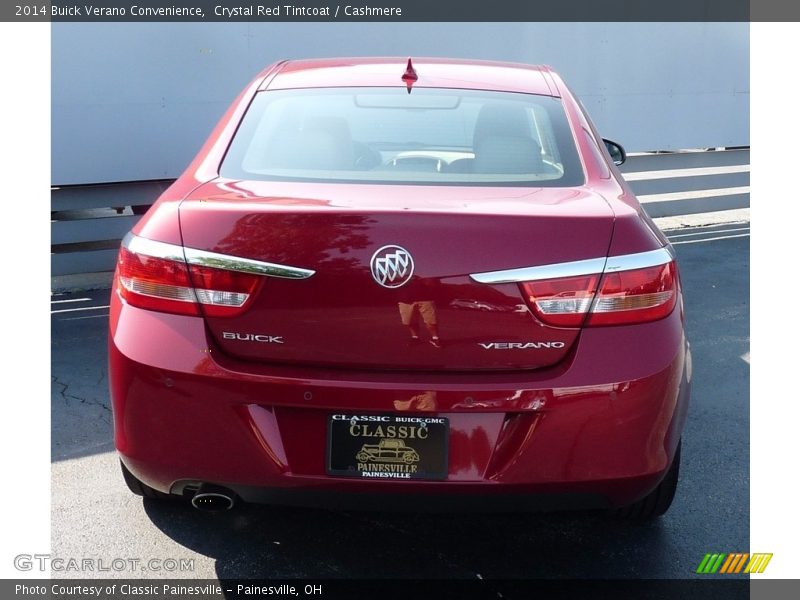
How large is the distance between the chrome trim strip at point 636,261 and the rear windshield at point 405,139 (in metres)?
0.43

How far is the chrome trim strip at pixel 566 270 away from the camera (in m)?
2.39

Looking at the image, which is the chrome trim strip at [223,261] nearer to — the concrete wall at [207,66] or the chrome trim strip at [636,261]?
the chrome trim strip at [636,261]

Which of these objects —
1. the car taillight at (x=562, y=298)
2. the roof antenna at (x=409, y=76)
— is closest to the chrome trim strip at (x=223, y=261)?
the car taillight at (x=562, y=298)

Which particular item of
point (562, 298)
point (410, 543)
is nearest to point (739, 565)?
point (410, 543)

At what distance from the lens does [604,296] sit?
8.02 feet

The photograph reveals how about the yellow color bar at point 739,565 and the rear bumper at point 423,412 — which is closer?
the rear bumper at point 423,412

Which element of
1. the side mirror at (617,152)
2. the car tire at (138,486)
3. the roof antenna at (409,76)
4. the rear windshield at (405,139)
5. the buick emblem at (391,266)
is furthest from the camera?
the side mirror at (617,152)

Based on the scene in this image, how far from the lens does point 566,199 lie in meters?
2.65

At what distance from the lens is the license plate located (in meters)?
2.41

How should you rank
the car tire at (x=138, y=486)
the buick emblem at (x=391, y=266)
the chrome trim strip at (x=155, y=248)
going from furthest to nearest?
the car tire at (x=138, y=486)
the chrome trim strip at (x=155, y=248)
the buick emblem at (x=391, y=266)

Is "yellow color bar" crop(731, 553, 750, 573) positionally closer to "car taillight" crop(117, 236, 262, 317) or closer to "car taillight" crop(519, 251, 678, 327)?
"car taillight" crop(519, 251, 678, 327)

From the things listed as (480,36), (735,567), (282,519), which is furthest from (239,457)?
(480,36)
